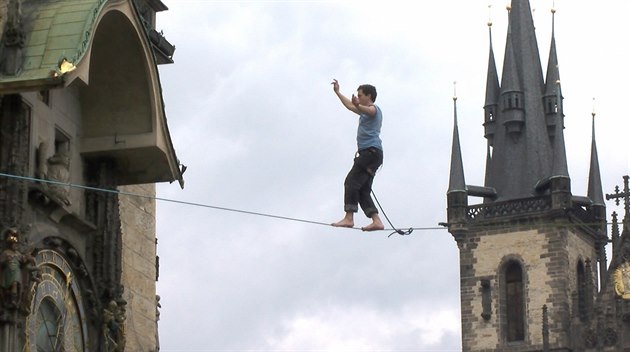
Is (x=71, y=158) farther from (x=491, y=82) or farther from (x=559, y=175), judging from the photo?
(x=491, y=82)

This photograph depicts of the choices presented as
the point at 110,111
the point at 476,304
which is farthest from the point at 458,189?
the point at 110,111

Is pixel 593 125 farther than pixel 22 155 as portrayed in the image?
Yes

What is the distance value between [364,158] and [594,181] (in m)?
69.1

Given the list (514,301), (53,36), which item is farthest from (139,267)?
(514,301)

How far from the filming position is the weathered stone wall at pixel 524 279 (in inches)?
2990

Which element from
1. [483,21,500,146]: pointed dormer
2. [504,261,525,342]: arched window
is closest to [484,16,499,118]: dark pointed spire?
[483,21,500,146]: pointed dormer

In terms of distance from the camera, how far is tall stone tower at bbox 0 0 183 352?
37.7ft

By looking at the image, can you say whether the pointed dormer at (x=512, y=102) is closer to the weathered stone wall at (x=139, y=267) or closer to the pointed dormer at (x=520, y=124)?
the pointed dormer at (x=520, y=124)

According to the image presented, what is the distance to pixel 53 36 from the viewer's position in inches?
469

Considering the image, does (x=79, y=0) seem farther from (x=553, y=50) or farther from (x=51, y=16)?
(x=553, y=50)

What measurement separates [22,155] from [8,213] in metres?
0.44

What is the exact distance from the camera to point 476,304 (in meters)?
77.1

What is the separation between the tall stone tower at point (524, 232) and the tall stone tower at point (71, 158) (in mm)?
62708

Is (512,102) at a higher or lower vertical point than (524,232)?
higher
